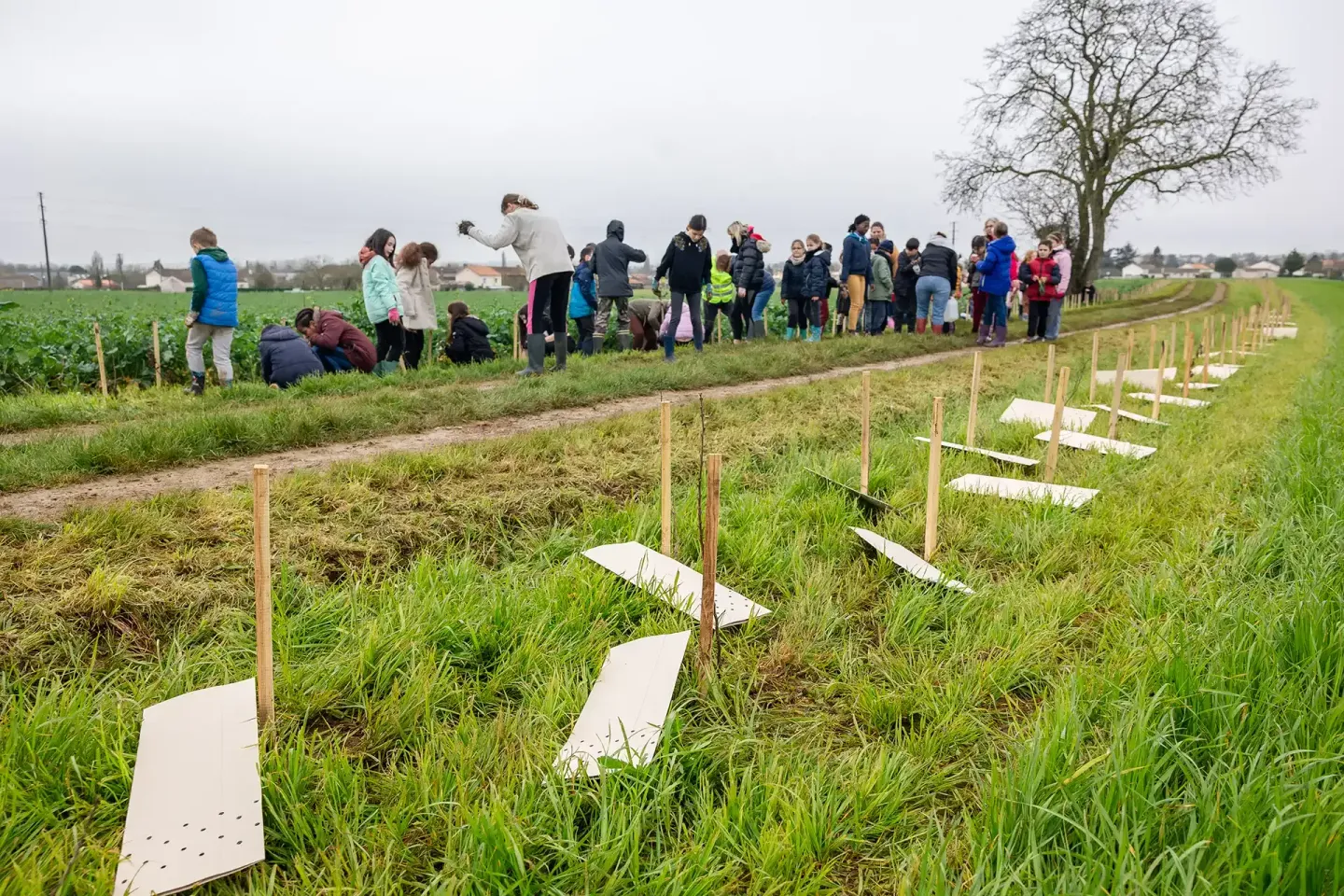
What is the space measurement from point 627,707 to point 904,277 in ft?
49.3

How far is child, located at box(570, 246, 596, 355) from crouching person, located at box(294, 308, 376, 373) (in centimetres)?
374

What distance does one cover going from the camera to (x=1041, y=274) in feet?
45.1

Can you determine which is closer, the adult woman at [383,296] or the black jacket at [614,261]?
the adult woman at [383,296]

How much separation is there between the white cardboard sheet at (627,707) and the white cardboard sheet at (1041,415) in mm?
4958

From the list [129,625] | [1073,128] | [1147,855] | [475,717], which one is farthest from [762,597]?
[1073,128]

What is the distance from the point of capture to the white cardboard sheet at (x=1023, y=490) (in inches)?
165

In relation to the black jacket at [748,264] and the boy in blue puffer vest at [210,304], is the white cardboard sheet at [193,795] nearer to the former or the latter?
the boy in blue puffer vest at [210,304]

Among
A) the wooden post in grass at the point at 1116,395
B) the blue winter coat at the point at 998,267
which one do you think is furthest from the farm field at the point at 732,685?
the blue winter coat at the point at 998,267

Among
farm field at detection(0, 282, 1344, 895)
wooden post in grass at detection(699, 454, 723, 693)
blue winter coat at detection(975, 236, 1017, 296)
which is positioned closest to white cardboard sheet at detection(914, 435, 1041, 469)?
farm field at detection(0, 282, 1344, 895)

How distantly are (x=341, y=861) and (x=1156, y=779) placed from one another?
6.43ft

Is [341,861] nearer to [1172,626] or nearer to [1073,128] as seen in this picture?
[1172,626]

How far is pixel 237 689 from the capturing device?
2.20m

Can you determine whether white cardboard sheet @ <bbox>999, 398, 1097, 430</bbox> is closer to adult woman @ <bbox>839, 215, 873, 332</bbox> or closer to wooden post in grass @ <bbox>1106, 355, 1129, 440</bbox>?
wooden post in grass @ <bbox>1106, 355, 1129, 440</bbox>

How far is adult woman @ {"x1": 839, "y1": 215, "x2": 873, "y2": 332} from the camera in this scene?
539 inches
